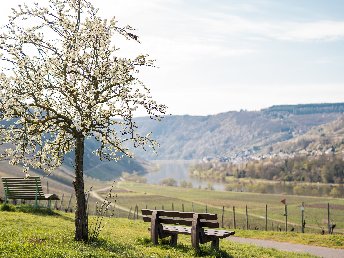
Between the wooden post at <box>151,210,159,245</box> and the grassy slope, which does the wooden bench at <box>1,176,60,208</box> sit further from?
the wooden post at <box>151,210,159,245</box>

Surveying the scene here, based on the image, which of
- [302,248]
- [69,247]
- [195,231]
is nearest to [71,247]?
[69,247]

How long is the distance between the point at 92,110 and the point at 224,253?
780 centimetres

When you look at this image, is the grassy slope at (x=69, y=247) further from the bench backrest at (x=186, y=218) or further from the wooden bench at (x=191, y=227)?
the bench backrest at (x=186, y=218)

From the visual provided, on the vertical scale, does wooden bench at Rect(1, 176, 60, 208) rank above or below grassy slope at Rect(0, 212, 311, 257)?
above

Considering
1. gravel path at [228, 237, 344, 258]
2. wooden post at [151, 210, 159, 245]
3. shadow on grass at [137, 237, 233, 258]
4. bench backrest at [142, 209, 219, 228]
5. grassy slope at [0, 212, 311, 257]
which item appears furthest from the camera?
gravel path at [228, 237, 344, 258]

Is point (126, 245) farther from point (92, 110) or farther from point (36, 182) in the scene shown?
point (36, 182)

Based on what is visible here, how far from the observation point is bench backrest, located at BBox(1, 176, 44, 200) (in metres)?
27.6

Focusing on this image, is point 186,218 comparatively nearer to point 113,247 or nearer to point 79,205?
point 113,247

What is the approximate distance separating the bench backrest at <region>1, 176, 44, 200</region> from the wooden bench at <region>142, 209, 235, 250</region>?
1142 centimetres

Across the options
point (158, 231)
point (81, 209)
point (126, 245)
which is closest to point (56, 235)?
point (81, 209)

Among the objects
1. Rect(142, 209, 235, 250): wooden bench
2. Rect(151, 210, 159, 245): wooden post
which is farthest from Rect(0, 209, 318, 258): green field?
Rect(142, 209, 235, 250): wooden bench

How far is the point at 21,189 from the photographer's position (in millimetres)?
27906

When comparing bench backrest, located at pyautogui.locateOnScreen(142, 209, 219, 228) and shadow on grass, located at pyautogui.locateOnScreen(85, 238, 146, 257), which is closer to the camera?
shadow on grass, located at pyautogui.locateOnScreen(85, 238, 146, 257)

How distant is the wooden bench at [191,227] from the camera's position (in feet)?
55.9
